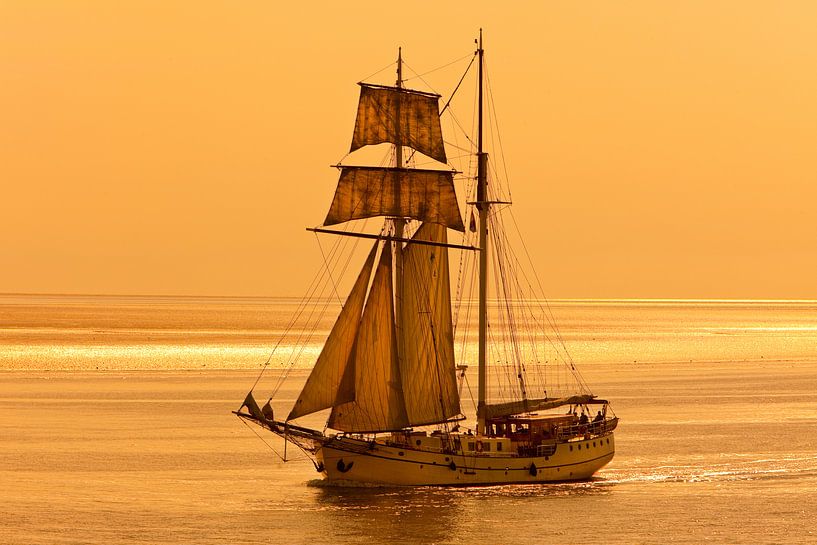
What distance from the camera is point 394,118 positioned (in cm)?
7194

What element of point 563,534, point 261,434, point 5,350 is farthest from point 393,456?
point 5,350

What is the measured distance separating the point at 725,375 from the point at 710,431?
57.2 m

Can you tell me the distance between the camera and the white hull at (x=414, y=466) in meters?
66.7

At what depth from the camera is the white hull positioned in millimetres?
66688

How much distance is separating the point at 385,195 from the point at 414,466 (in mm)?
14348

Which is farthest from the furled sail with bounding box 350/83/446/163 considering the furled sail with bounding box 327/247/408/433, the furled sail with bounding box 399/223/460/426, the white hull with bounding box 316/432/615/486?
the white hull with bounding box 316/432/615/486

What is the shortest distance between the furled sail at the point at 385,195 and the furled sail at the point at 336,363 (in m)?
4.77

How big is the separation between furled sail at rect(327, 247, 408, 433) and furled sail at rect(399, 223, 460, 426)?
1.29 metres

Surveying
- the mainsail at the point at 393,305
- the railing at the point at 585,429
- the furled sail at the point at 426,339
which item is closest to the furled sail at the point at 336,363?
the mainsail at the point at 393,305

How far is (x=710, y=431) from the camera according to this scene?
9506 cm

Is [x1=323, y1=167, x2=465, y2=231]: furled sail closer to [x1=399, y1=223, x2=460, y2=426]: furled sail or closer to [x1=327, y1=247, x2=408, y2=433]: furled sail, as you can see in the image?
[x1=399, y1=223, x2=460, y2=426]: furled sail

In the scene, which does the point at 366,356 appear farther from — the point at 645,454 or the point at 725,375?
the point at 725,375

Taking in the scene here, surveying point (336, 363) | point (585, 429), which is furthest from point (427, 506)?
point (585, 429)

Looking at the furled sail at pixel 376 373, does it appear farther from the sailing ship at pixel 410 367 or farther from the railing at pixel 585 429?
the railing at pixel 585 429
